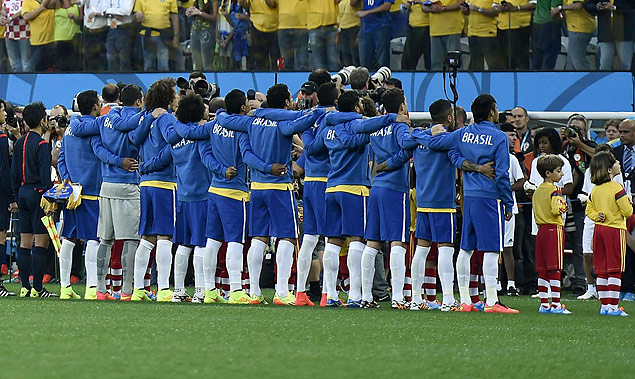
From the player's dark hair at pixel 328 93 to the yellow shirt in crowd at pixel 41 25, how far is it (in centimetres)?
1024

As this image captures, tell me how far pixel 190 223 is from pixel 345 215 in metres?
1.76

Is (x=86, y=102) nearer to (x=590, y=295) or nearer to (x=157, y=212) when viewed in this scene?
(x=157, y=212)

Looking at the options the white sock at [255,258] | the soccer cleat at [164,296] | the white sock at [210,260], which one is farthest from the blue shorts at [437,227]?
the soccer cleat at [164,296]

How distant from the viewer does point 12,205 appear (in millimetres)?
13594

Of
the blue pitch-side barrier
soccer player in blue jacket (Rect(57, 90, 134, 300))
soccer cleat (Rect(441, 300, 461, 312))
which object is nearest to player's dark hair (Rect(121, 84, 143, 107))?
soccer player in blue jacket (Rect(57, 90, 134, 300))

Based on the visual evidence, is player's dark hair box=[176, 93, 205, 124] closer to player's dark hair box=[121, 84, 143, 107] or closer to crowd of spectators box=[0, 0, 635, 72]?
player's dark hair box=[121, 84, 143, 107]

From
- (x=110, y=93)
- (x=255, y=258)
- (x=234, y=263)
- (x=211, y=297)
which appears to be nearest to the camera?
(x=255, y=258)

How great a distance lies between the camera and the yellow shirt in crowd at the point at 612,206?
1166 centimetres

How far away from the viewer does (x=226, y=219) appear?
1191 centimetres

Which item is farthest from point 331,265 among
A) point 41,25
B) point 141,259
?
point 41,25

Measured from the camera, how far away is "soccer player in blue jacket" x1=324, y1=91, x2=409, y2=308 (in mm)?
11516

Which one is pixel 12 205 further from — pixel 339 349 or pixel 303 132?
pixel 339 349

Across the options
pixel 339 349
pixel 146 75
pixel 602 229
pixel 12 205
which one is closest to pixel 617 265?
pixel 602 229

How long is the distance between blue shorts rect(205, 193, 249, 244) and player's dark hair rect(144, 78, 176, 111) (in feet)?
3.96
